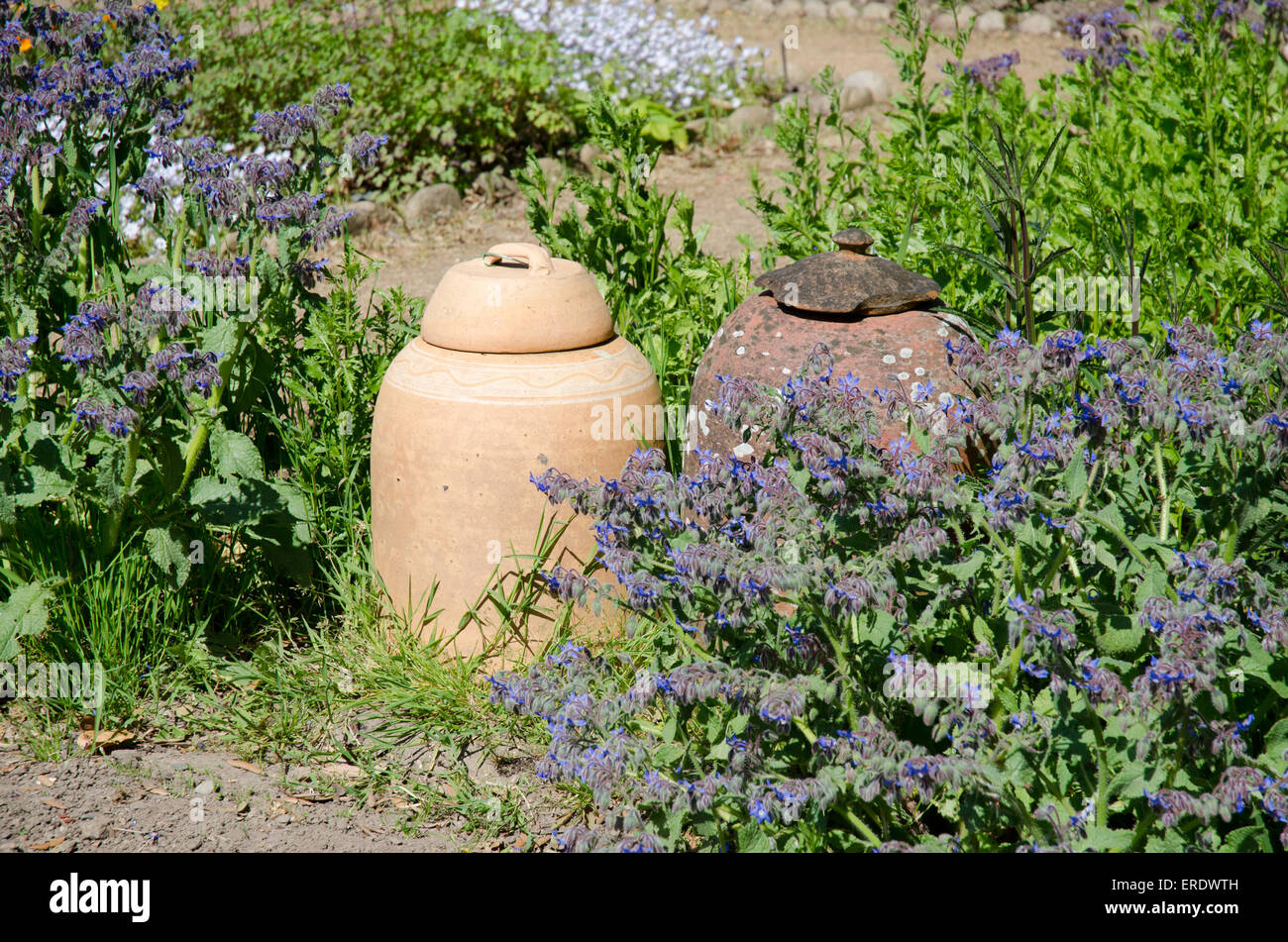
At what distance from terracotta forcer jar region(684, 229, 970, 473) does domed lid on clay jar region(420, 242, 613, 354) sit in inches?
14.6

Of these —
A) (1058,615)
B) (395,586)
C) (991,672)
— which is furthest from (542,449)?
(1058,615)

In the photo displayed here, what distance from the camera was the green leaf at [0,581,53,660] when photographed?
252 centimetres

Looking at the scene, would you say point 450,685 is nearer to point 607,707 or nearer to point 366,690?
point 366,690

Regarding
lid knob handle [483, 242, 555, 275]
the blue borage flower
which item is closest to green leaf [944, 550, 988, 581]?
lid knob handle [483, 242, 555, 275]

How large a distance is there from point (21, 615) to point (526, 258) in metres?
1.50

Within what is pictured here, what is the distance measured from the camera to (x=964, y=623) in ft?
7.30

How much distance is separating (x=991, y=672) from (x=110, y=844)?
182cm

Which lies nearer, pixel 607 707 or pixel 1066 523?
pixel 1066 523

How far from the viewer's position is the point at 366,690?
2.92 m

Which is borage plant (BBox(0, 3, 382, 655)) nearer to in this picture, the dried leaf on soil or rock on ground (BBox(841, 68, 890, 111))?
the dried leaf on soil

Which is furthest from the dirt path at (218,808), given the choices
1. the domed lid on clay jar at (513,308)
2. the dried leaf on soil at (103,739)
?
the domed lid on clay jar at (513,308)

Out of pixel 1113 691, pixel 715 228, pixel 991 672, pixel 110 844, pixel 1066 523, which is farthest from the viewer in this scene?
pixel 715 228

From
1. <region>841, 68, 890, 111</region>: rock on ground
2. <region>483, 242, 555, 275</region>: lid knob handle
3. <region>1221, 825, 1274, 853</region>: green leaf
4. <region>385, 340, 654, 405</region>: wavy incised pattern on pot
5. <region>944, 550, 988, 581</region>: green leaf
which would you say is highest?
<region>841, 68, 890, 111</region>: rock on ground

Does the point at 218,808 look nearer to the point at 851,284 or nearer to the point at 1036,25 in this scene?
the point at 851,284
